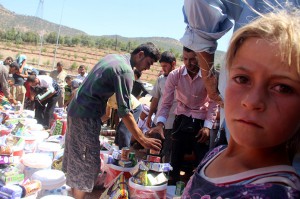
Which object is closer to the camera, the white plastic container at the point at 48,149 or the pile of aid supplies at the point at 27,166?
the pile of aid supplies at the point at 27,166

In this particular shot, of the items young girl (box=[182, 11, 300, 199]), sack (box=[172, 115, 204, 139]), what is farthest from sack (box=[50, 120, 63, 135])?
young girl (box=[182, 11, 300, 199])

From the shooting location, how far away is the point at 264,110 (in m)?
0.69

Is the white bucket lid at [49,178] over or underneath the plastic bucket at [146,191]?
underneath

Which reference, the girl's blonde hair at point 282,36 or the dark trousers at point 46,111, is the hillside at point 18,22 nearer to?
the dark trousers at point 46,111

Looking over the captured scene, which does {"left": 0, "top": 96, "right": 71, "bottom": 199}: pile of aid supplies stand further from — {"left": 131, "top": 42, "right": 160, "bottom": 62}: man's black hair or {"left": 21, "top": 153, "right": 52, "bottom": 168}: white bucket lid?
{"left": 131, "top": 42, "right": 160, "bottom": 62}: man's black hair

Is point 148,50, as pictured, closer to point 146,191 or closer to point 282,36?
point 146,191

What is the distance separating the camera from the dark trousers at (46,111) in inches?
263

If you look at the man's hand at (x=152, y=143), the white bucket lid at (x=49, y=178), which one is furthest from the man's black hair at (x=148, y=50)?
the white bucket lid at (x=49, y=178)

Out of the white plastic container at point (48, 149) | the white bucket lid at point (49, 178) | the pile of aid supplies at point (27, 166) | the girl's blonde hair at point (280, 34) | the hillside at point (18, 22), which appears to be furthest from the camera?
the hillside at point (18, 22)

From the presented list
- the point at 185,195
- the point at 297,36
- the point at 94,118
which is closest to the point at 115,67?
the point at 94,118

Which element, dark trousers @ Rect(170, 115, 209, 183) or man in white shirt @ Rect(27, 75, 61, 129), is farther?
man in white shirt @ Rect(27, 75, 61, 129)

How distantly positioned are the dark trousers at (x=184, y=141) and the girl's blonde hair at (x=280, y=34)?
2383 millimetres

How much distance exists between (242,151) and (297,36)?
299 mm

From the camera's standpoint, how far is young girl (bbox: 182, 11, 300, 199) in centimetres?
69
